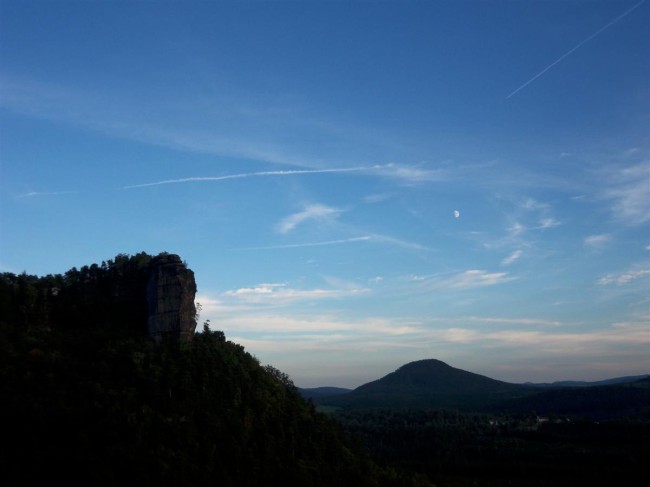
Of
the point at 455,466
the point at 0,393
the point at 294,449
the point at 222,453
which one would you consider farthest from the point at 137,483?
the point at 455,466

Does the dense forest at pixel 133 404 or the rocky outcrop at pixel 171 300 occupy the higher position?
the rocky outcrop at pixel 171 300

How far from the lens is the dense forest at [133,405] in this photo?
59906 mm

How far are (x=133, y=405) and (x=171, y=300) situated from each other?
63.8 feet

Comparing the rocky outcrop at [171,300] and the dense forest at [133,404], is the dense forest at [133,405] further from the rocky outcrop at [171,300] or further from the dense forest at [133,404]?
the rocky outcrop at [171,300]

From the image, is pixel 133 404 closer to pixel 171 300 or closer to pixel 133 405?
pixel 133 405

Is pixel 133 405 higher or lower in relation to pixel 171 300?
lower

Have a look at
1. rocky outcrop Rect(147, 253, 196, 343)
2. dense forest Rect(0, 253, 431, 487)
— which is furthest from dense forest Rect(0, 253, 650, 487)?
rocky outcrop Rect(147, 253, 196, 343)

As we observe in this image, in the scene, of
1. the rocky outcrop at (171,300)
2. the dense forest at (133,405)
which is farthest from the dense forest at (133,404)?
the rocky outcrop at (171,300)

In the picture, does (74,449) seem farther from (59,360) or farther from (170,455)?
(59,360)

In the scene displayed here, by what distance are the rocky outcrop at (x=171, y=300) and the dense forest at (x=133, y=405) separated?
6.31 ft

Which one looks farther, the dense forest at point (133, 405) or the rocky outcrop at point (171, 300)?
the rocky outcrop at point (171, 300)

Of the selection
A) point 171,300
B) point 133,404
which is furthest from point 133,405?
point 171,300

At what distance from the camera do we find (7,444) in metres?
59.1

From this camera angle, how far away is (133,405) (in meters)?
67.1
